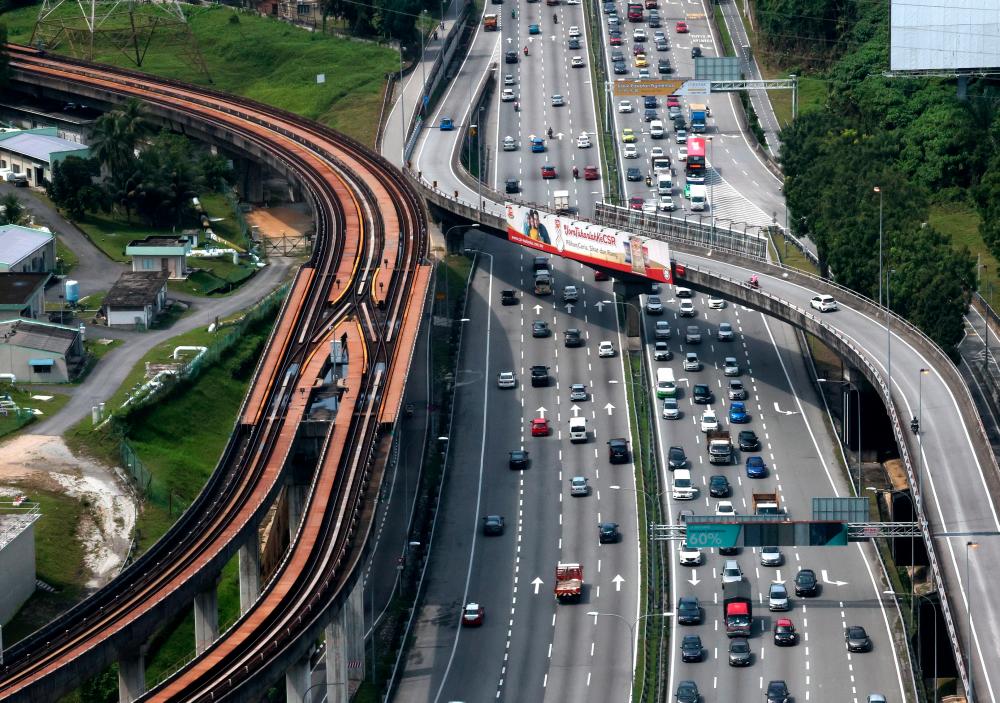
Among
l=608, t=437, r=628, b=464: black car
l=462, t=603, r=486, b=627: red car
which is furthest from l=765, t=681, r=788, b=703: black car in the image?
l=608, t=437, r=628, b=464: black car

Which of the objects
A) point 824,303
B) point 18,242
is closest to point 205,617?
point 824,303

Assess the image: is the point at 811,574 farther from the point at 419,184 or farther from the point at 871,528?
the point at 419,184

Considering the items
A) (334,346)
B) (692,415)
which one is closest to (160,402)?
(334,346)

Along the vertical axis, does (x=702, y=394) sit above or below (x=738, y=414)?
above

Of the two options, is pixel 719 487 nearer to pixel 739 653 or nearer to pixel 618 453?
pixel 618 453

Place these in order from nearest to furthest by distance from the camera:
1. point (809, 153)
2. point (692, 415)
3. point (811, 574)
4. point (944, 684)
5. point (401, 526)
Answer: point (944, 684) < point (811, 574) < point (401, 526) < point (692, 415) < point (809, 153)

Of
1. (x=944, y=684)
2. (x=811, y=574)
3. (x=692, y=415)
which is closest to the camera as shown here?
(x=944, y=684)

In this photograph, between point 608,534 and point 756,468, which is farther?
point 756,468
